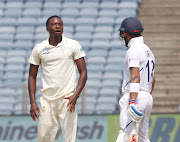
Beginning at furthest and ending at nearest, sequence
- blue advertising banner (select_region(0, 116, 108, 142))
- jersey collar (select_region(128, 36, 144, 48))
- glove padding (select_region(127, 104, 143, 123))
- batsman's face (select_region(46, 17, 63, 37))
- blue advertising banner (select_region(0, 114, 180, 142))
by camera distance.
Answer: blue advertising banner (select_region(0, 116, 108, 142))
blue advertising banner (select_region(0, 114, 180, 142))
batsman's face (select_region(46, 17, 63, 37))
jersey collar (select_region(128, 36, 144, 48))
glove padding (select_region(127, 104, 143, 123))

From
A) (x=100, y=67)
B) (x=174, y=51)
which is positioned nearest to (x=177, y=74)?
(x=174, y=51)

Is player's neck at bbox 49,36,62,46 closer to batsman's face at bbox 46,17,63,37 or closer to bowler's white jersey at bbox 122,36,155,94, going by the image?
batsman's face at bbox 46,17,63,37

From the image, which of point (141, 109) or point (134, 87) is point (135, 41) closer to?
point (134, 87)

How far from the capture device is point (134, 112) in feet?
15.0

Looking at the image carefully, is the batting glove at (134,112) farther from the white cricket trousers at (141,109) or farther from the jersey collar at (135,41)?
the jersey collar at (135,41)

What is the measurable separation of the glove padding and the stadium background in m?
3.78

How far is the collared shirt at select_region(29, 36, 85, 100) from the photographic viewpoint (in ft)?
17.9

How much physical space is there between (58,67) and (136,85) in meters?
1.19

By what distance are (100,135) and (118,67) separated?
9.71ft

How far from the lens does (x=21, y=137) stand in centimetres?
846

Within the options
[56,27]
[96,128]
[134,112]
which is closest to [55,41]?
[56,27]

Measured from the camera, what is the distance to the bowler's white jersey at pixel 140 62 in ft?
15.5

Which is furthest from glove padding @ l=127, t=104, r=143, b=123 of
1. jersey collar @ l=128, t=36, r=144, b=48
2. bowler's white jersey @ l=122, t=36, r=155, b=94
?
jersey collar @ l=128, t=36, r=144, b=48

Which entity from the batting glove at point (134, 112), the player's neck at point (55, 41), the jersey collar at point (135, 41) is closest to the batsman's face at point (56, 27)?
the player's neck at point (55, 41)
